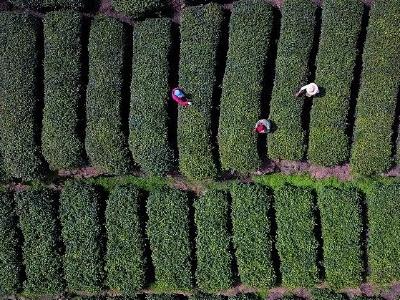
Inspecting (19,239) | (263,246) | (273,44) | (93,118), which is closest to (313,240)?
(263,246)

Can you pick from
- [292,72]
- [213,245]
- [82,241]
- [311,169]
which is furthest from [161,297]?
[292,72]

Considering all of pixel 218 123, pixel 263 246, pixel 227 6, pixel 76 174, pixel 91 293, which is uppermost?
pixel 227 6

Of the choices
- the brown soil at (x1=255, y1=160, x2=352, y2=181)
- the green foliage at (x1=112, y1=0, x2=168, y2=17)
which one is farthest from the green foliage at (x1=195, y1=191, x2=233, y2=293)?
the green foliage at (x1=112, y1=0, x2=168, y2=17)

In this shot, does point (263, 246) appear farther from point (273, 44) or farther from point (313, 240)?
point (273, 44)

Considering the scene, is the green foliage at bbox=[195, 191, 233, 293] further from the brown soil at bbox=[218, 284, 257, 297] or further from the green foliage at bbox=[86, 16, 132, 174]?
the green foliage at bbox=[86, 16, 132, 174]

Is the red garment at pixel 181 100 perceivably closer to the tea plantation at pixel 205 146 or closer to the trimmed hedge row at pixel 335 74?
the tea plantation at pixel 205 146

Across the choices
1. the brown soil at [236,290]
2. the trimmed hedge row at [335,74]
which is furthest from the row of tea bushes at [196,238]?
the trimmed hedge row at [335,74]
